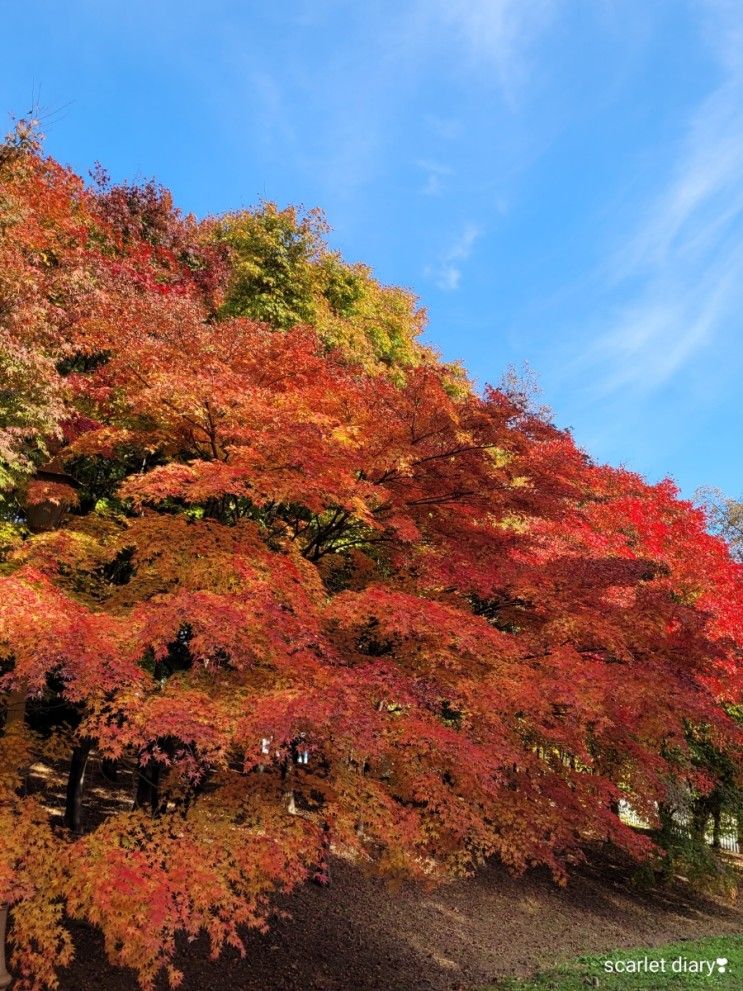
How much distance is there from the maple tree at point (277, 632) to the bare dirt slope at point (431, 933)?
0.83 metres

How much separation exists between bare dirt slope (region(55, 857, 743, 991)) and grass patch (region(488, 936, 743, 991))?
28.0 inches

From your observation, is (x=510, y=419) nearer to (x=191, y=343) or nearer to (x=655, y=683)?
(x=655, y=683)

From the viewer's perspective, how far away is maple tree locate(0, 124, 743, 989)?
638 cm

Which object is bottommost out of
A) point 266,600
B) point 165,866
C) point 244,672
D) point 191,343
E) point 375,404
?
point 165,866

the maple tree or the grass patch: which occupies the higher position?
the maple tree

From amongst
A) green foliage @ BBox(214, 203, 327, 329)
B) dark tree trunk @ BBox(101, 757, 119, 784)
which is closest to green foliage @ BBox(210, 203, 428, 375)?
green foliage @ BBox(214, 203, 327, 329)

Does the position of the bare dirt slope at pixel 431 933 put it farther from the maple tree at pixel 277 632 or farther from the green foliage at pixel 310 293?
the green foliage at pixel 310 293

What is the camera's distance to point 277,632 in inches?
267

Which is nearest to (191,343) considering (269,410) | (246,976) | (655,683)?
(269,410)

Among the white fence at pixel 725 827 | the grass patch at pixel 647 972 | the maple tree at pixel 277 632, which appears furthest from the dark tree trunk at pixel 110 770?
the white fence at pixel 725 827

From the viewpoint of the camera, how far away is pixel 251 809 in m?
7.52

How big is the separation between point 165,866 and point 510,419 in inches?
252

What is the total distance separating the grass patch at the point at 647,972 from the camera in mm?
10172

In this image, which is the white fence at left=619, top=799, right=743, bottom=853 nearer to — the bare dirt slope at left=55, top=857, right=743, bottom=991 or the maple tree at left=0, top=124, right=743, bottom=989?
the bare dirt slope at left=55, top=857, right=743, bottom=991
